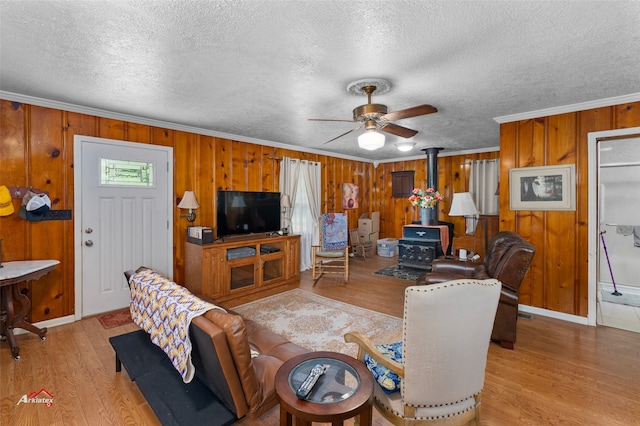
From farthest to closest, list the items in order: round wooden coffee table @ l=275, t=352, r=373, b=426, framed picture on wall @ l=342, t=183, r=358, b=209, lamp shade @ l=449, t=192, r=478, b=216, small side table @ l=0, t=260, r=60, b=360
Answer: framed picture on wall @ l=342, t=183, r=358, b=209 → lamp shade @ l=449, t=192, r=478, b=216 → small side table @ l=0, t=260, r=60, b=360 → round wooden coffee table @ l=275, t=352, r=373, b=426

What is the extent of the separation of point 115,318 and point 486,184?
21.2 ft

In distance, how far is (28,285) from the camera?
9.92 feet

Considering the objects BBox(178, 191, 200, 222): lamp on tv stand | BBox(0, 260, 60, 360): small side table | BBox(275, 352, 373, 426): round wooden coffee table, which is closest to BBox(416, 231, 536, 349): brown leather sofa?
BBox(275, 352, 373, 426): round wooden coffee table

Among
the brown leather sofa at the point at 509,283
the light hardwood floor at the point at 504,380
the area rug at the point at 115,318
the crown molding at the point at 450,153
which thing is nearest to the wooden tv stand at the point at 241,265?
the area rug at the point at 115,318

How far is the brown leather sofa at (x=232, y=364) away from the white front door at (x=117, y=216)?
2.49m

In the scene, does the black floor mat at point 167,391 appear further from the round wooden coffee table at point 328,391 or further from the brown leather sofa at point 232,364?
the round wooden coffee table at point 328,391

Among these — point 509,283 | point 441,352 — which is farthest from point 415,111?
point 441,352

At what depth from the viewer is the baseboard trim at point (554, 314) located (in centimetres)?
327

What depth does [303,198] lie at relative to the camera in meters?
5.84

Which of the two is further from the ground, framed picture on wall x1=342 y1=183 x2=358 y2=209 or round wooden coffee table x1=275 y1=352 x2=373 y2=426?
framed picture on wall x1=342 y1=183 x2=358 y2=209

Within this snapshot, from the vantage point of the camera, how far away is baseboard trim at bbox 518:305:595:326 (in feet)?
10.7

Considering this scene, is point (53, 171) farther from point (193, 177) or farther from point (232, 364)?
point (232, 364)

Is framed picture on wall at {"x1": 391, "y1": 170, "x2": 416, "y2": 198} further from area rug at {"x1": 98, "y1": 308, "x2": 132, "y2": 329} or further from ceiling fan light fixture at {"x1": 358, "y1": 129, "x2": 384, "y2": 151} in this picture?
area rug at {"x1": 98, "y1": 308, "x2": 132, "y2": 329}

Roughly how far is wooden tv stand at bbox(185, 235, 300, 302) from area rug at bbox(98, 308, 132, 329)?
2.51ft
